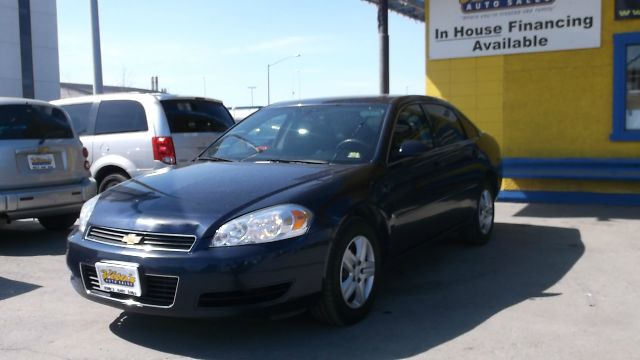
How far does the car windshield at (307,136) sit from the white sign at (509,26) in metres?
5.32

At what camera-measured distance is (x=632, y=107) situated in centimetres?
922

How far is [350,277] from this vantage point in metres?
4.25

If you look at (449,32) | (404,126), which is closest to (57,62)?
(449,32)

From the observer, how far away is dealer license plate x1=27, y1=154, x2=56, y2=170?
7.04 m

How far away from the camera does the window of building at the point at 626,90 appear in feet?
29.8

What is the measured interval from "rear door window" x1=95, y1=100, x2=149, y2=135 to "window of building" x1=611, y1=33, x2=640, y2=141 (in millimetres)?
6607

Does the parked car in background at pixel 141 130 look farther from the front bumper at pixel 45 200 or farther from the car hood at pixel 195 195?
the car hood at pixel 195 195

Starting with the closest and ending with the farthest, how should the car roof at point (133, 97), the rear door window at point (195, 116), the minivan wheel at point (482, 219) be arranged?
the minivan wheel at point (482, 219) < the rear door window at point (195, 116) < the car roof at point (133, 97)

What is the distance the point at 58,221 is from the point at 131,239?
465 centimetres

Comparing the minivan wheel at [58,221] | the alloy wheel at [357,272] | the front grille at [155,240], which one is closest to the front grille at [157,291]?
the front grille at [155,240]

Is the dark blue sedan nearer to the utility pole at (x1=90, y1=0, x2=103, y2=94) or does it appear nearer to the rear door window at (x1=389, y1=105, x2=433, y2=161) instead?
the rear door window at (x1=389, y1=105, x2=433, y2=161)

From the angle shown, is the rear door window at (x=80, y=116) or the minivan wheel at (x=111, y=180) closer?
the minivan wheel at (x=111, y=180)

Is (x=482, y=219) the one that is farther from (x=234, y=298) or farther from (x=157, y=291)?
(x=157, y=291)

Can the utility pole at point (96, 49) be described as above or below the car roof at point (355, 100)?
above
